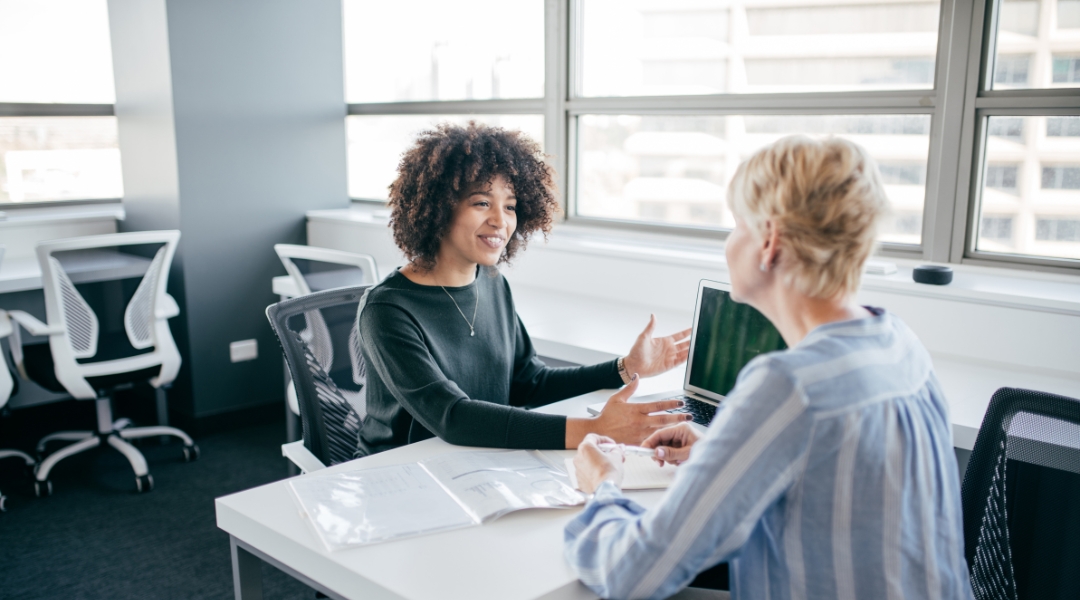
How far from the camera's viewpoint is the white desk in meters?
1.06

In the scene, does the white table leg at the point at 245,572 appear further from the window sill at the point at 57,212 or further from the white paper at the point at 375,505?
the window sill at the point at 57,212

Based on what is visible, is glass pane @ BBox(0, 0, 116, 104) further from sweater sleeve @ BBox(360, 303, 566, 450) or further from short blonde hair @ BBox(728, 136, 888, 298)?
short blonde hair @ BBox(728, 136, 888, 298)

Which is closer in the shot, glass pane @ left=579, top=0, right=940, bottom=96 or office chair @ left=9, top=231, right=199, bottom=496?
glass pane @ left=579, top=0, right=940, bottom=96


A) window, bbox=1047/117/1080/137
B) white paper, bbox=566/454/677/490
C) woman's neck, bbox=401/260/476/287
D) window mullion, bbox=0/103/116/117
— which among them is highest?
window mullion, bbox=0/103/116/117

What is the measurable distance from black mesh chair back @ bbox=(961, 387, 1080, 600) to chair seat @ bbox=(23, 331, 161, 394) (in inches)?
111

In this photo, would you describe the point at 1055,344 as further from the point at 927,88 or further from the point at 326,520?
the point at 326,520

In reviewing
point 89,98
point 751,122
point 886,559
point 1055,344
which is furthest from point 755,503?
point 89,98

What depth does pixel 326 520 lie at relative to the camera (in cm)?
122

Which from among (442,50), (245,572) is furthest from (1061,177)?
(442,50)

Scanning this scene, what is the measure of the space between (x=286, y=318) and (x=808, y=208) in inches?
48.1

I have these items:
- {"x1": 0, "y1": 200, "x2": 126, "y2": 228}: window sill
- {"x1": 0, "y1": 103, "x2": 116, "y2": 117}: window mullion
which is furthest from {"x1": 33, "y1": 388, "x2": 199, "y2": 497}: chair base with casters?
{"x1": 0, "y1": 103, "x2": 116, "y2": 117}: window mullion

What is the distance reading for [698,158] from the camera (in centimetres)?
309

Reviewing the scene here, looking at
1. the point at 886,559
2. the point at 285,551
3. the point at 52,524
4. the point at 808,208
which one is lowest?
the point at 52,524

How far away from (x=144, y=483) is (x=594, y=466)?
7.70 feet
